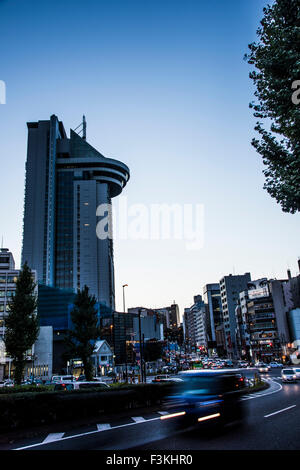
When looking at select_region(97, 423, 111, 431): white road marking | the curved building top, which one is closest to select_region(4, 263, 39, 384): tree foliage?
select_region(97, 423, 111, 431): white road marking

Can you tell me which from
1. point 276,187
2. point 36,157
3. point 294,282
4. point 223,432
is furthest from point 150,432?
point 36,157

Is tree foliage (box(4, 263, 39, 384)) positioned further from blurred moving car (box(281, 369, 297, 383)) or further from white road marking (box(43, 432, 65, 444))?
blurred moving car (box(281, 369, 297, 383))

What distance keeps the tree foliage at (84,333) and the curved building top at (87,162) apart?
408 feet

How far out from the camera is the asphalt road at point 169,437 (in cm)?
814

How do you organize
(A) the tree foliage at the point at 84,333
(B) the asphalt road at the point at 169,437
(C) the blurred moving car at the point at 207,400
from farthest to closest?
1. (A) the tree foliage at the point at 84,333
2. (C) the blurred moving car at the point at 207,400
3. (B) the asphalt road at the point at 169,437

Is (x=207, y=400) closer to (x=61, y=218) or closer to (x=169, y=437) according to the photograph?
(x=169, y=437)

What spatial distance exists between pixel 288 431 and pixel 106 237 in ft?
443

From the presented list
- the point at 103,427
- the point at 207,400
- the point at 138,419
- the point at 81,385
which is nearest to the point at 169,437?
the point at 207,400

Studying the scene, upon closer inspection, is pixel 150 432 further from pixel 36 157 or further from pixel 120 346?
pixel 36 157

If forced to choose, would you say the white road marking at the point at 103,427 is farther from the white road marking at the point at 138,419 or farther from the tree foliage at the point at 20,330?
the tree foliage at the point at 20,330

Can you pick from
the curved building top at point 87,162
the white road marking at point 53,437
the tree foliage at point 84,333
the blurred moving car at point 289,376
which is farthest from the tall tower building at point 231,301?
the white road marking at point 53,437

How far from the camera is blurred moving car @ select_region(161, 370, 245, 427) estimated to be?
9531 mm

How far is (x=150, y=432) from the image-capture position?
1019cm

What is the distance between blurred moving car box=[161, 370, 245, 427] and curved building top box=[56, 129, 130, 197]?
14965 cm
